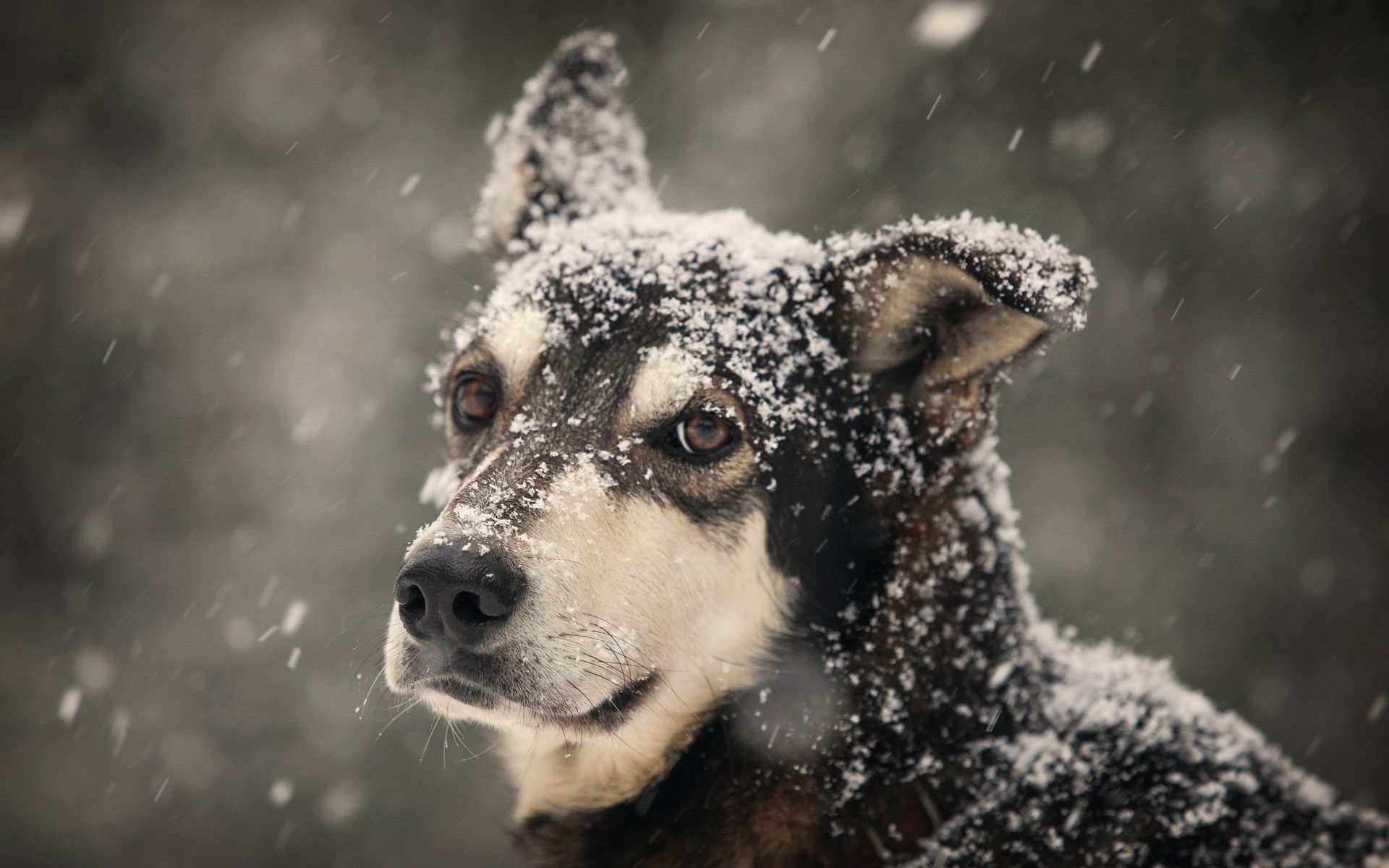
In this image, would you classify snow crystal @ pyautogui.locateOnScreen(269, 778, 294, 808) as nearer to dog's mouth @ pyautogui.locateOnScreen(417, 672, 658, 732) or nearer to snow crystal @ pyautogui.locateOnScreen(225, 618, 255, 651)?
snow crystal @ pyautogui.locateOnScreen(225, 618, 255, 651)

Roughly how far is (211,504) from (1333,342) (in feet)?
35.7

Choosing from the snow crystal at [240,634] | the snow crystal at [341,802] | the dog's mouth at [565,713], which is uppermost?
the dog's mouth at [565,713]

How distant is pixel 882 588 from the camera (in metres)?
2.43

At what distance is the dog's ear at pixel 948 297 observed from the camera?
204 cm

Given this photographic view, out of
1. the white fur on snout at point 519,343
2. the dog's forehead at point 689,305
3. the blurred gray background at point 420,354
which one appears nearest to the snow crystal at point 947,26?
the blurred gray background at point 420,354

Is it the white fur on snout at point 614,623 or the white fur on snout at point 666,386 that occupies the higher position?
the white fur on snout at point 666,386

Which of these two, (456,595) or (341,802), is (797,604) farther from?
(341,802)

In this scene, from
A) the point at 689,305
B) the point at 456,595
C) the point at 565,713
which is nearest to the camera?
the point at 456,595

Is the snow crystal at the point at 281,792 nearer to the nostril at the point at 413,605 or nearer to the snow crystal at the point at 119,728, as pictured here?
the snow crystal at the point at 119,728

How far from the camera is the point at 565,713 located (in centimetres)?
221

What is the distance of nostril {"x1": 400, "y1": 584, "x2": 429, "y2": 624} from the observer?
6.73 ft

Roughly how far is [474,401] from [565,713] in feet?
3.77

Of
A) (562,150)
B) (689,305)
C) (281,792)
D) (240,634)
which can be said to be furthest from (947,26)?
(281,792)

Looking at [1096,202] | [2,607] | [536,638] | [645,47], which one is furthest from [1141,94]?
[2,607]
